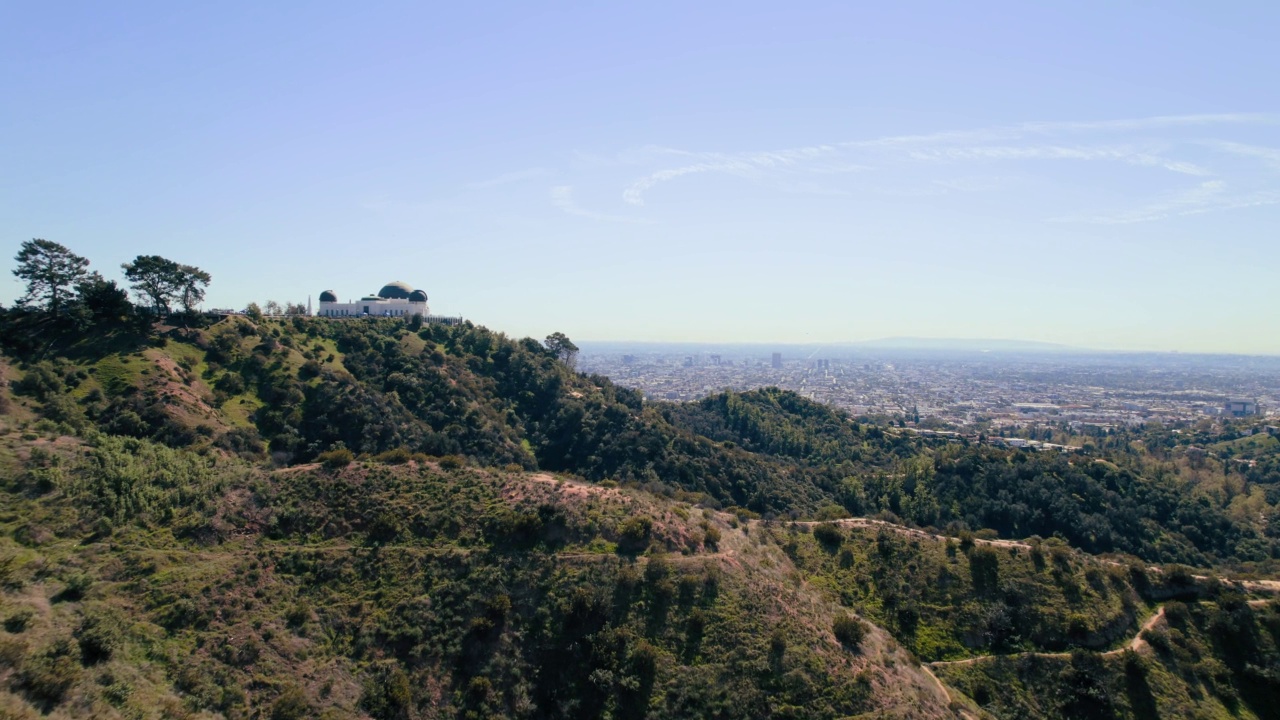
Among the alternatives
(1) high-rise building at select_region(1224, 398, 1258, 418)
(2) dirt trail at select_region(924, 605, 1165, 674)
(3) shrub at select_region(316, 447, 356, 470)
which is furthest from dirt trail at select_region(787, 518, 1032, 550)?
(1) high-rise building at select_region(1224, 398, 1258, 418)

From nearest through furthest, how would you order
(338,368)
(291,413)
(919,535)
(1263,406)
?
(919,535), (291,413), (338,368), (1263,406)

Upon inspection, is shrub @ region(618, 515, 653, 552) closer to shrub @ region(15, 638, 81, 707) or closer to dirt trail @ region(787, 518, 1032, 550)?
dirt trail @ region(787, 518, 1032, 550)

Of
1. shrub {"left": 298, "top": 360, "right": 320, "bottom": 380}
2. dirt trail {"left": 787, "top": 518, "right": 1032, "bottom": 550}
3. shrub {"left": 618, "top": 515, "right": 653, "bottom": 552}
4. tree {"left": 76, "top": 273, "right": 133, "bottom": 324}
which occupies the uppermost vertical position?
tree {"left": 76, "top": 273, "right": 133, "bottom": 324}

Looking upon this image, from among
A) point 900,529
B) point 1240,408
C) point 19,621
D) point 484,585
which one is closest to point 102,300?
point 19,621

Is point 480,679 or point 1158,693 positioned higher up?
point 480,679

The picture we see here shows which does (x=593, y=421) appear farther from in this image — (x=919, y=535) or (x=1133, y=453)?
(x=1133, y=453)

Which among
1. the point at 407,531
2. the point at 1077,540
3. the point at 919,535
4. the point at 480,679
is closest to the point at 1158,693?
the point at 919,535
